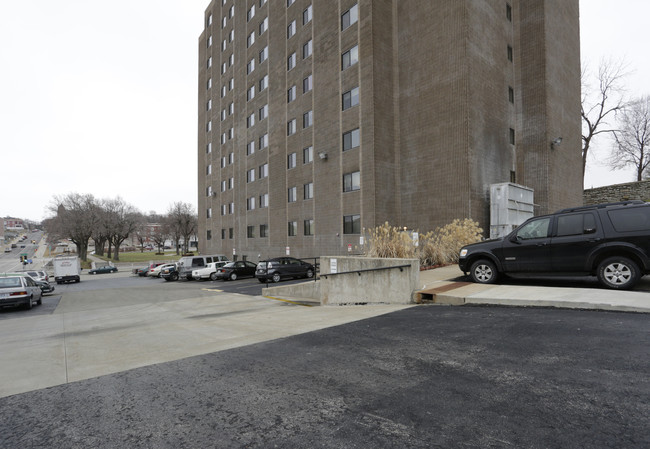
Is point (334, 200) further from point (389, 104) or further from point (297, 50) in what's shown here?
point (297, 50)

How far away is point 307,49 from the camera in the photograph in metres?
29.7

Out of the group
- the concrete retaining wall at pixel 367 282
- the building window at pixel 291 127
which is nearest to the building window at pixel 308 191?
the building window at pixel 291 127

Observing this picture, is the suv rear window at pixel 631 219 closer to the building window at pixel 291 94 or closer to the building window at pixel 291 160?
the building window at pixel 291 160

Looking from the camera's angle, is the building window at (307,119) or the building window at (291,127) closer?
the building window at (307,119)

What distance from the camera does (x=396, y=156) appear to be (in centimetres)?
2425

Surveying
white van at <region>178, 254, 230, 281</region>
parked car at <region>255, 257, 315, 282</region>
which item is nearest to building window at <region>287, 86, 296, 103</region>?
parked car at <region>255, 257, 315, 282</region>

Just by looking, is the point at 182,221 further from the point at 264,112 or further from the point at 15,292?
the point at 15,292

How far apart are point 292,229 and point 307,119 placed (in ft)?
32.3

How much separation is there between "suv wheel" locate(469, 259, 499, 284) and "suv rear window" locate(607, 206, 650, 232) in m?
2.76

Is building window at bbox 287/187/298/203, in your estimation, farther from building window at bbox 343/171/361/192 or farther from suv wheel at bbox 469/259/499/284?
suv wheel at bbox 469/259/499/284

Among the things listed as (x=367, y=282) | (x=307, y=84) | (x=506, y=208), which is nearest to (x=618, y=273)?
(x=367, y=282)

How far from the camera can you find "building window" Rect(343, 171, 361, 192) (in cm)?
2425

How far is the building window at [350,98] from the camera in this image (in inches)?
967

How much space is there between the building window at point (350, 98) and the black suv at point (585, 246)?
722 inches
